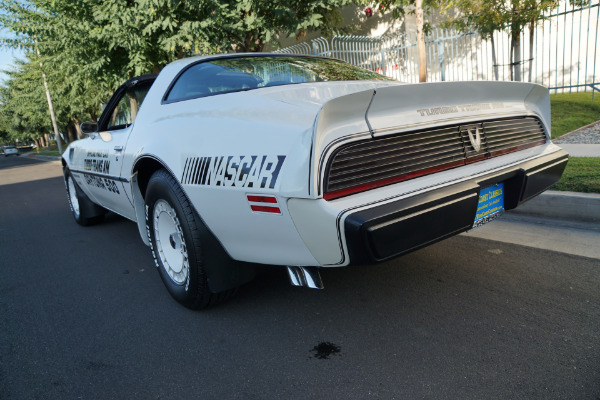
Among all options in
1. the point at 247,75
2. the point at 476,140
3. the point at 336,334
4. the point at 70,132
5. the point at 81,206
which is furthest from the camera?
the point at 70,132

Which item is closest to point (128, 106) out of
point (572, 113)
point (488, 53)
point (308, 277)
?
point (308, 277)

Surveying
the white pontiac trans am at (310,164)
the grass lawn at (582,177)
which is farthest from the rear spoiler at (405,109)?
the grass lawn at (582,177)

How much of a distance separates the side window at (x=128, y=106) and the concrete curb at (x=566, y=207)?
11.6 ft

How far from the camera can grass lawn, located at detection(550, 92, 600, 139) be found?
7734 mm

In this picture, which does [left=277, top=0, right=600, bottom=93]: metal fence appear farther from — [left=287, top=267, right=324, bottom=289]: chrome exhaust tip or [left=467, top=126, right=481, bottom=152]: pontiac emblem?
[left=287, top=267, right=324, bottom=289]: chrome exhaust tip

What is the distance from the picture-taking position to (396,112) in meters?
2.13

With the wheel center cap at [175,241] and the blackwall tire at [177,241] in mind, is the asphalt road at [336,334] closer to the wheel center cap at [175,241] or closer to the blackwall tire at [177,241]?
the blackwall tire at [177,241]

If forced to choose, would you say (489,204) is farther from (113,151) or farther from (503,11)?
(503,11)

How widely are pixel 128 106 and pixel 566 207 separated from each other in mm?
3917

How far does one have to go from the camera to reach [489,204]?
2.44 m

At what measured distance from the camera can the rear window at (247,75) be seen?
9.10 feet

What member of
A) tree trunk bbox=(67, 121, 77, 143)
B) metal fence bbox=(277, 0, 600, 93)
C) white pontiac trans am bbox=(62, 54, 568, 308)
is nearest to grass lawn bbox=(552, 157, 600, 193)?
white pontiac trans am bbox=(62, 54, 568, 308)

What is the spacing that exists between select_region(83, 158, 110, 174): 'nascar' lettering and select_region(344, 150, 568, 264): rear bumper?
2.67 m

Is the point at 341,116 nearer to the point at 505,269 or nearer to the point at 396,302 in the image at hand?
the point at 396,302
